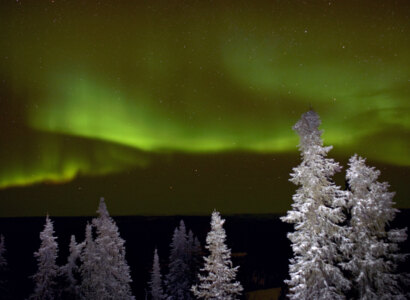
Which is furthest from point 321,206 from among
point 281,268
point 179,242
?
point 281,268

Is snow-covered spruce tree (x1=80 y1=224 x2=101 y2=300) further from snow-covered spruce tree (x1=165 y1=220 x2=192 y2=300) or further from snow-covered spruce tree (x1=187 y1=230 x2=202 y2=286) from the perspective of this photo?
snow-covered spruce tree (x1=187 y1=230 x2=202 y2=286)

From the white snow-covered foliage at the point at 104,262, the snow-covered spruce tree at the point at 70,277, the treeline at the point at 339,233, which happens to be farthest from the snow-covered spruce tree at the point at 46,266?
the treeline at the point at 339,233

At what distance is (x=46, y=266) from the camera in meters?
27.0

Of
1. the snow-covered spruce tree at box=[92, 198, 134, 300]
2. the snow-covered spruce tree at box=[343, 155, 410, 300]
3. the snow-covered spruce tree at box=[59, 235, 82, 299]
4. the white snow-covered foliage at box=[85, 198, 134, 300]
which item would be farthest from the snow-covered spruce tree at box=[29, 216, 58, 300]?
the snow-covered spruce tree at box=[343, 155, 410, 300]

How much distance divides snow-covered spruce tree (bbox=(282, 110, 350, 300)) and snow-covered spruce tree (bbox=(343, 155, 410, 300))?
0.52 m

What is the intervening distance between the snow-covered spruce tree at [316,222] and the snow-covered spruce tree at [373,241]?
1.72 ft

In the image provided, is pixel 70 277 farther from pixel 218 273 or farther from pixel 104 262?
pixel 218 273

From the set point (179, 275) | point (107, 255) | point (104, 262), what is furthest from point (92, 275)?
point (179, 275)

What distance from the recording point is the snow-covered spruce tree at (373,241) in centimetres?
1459

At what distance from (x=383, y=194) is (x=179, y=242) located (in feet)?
94.5

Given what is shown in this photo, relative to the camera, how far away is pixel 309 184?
52.0ft

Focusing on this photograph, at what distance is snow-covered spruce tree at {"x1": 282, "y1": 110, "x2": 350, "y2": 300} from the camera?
598 inches

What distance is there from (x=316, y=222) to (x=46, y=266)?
1947cm

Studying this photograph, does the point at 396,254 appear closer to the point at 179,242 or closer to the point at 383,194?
the point at 383,194
